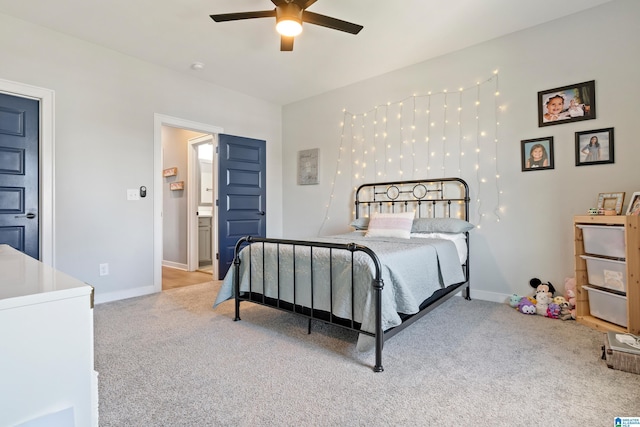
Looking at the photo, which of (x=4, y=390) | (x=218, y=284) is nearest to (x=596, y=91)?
(x=4, y=390)

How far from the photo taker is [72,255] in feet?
10.1

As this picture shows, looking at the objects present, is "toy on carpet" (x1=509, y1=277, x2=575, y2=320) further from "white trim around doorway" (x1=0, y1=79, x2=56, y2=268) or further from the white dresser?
"white trim around doorway" (x1=0, y1=79, x2=56, y2=268)

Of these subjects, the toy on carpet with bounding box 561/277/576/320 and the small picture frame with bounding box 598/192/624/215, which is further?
the toy on carpet with bounding box 561/277/576/320

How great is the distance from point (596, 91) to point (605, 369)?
7.16ft

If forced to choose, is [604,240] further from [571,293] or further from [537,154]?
[537,154]

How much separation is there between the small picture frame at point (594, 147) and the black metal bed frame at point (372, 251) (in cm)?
95

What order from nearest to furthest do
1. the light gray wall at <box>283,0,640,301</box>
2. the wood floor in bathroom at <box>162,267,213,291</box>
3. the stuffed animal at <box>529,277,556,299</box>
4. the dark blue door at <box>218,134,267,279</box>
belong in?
the light gray wall at <box>283,0,640,301</box>, the stuffed animal at <box>529,277,556,299</box>, the wood floor in bathroom at <box>162,267,213,291</box>, the dark blue door at <box>218,134,267,279</box>

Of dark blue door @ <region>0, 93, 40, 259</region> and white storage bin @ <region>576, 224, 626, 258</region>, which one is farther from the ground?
dark blue door @ <region>0, 93, 40, 259</region>

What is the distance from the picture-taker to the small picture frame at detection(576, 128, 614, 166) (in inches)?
104

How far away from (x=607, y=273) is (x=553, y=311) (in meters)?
0.51

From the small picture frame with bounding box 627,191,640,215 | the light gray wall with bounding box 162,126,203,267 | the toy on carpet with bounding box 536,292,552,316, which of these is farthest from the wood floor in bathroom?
the small picture frame with bounding box 627,191,640,215

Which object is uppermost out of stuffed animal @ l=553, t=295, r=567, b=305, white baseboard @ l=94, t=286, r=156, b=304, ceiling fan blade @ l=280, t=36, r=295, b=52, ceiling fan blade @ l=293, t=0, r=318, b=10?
ceiling fan blade @ l=293, t=0, r=318, b=10

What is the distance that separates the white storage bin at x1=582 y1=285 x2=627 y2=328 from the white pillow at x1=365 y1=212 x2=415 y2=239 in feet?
4.73

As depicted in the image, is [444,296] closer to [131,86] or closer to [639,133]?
[639,133]
